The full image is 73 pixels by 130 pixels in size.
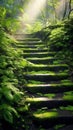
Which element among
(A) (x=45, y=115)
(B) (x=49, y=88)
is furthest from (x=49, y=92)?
(A) (x=45, y=115)

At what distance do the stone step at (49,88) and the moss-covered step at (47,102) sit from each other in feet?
1.95

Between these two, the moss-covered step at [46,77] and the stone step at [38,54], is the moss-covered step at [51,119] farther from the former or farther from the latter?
the stone step at [38,54]

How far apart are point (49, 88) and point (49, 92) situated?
12 cm

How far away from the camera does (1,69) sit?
250 inches

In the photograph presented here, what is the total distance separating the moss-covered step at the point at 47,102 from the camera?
6.02 m

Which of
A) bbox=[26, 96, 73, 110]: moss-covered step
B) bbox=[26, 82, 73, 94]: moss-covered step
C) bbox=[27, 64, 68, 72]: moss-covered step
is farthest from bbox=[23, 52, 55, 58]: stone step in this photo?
bbox=[26, 96, 73, 110]: moss-covered step

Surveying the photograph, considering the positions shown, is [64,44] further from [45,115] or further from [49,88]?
[45,115]

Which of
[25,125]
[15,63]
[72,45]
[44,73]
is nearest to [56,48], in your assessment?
[72,45]

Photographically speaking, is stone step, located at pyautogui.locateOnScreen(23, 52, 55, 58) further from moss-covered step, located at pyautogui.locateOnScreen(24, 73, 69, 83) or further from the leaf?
the leaf

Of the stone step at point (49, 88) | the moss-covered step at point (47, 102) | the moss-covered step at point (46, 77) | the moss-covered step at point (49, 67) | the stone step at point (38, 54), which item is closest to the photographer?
the moss-covered step at point (47, 102)

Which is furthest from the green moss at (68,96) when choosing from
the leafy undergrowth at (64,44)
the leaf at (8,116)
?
the leaf at (8,116)

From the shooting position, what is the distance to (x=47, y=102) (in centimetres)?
609

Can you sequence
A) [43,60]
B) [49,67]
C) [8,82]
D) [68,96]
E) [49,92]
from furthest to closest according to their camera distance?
[43,60] → [49,67] → [49,92] → [68,96] → [8,82]

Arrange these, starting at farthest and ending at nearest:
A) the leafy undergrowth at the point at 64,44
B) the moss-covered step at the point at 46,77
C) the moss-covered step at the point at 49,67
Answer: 1. the leafy undergrowth at the point at 64,44
2. the moss-covered step at the point at 49,67
3. the moss-covered step at the point at 46,77
